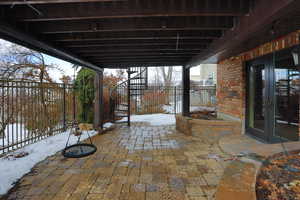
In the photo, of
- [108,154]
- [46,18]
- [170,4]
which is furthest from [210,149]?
[46,18]

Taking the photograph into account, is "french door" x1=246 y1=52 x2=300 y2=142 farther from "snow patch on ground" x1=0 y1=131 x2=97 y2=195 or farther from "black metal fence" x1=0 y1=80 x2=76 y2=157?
"black metal fence" x1=0 y1=80 x2=76 y2=157

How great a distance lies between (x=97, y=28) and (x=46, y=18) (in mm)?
638

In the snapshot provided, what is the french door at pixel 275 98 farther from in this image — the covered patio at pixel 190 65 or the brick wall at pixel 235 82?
the brick wall at pixel 235 82

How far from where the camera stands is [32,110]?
13.1 ft

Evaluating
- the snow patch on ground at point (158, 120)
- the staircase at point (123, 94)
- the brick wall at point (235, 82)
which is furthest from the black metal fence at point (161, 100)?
the brick wall at point (235, 82)

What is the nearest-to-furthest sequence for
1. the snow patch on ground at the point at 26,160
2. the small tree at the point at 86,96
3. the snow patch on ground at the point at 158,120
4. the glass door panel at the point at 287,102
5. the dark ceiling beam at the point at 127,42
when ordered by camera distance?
the snow patch on ground at the point at 26,160 → the glass door panel at the point at 287,102 → the dark ceiling beam at the point at 127,42 → the small tree at the point at 86,96 → the snow patch on ground at the point at 158,120

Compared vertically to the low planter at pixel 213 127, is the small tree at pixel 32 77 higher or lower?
higher

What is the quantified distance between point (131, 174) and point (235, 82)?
3637 millimetres

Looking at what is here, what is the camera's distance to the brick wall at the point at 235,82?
3.45m

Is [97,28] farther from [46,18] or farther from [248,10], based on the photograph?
[248,10]

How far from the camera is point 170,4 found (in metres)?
1.95

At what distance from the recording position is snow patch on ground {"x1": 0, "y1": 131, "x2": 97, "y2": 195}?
2274 millimetres

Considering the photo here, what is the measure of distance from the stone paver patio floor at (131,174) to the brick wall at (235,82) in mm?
1449

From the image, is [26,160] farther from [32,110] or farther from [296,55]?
[296,55]
